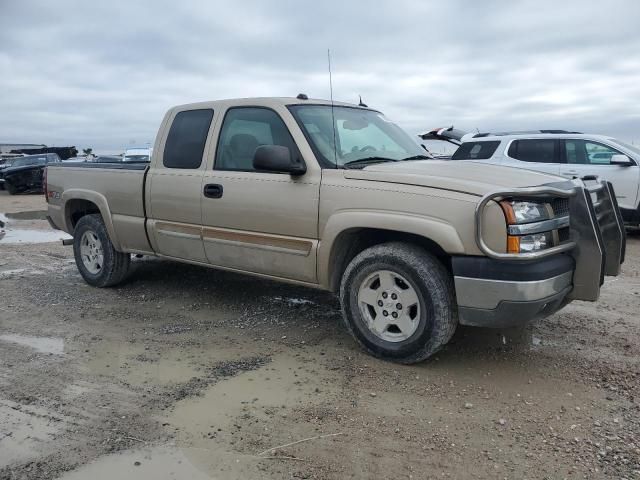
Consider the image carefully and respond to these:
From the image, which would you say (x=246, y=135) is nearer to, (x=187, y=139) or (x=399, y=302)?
(x=187, y=139)

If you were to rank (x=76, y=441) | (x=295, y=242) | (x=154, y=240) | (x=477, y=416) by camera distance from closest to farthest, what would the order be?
(x=76, y=441) → (x=477, y=416) → (x=295, y=242) → (x=154, y=240)

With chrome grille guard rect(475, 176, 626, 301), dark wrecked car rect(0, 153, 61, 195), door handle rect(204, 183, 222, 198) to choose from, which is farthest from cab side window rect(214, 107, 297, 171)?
dark wrecked car rect(0, 153, 61, 195)

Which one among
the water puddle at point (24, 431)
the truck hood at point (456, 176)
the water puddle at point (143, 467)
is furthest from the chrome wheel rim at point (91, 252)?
the water puddle at point (143, 467)

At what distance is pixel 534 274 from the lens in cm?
338

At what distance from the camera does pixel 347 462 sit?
2.75m

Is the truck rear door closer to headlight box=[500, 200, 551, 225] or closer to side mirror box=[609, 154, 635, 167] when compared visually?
headlight box=[500, 200, 551, 225]

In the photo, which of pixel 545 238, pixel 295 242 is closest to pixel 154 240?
pixel 295 242

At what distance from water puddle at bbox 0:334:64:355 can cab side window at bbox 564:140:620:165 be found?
8.39 metres

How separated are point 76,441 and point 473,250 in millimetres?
2511

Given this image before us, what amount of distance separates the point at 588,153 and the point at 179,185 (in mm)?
7353

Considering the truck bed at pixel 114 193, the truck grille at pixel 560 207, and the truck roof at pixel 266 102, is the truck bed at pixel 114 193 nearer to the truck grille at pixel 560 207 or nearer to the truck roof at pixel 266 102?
the truck roof at pixel 266 102

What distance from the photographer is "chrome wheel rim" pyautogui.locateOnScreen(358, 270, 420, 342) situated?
380 centimetres

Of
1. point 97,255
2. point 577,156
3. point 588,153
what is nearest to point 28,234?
point 97,255

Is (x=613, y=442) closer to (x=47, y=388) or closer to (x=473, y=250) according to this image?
(x=473, y=250)
